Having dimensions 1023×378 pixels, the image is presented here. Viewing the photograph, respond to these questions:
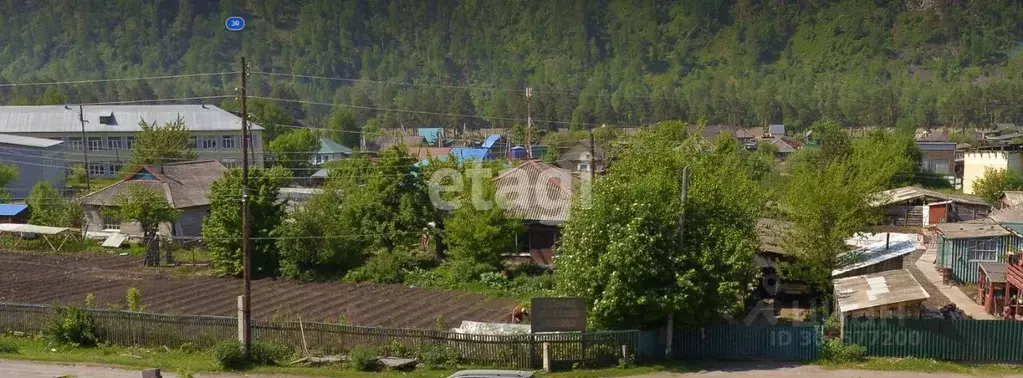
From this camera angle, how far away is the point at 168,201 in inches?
1346

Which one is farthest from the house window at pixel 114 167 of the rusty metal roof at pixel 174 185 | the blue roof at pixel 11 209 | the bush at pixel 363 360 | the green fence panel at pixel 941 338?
the green fence panel at pixel 941 338

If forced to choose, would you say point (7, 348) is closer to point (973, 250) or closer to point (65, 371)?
point (65, 371)

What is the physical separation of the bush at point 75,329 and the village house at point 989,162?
140 feet

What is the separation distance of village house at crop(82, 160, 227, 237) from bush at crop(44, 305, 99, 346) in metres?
15.1

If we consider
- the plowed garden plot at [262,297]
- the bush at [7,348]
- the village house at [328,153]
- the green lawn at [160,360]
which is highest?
the village house at [328,153]

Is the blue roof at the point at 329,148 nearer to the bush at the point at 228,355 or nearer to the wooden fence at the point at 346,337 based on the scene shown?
the wooden fence at the point at 346,337

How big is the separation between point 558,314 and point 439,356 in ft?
7.29

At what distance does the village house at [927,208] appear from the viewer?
128 ft

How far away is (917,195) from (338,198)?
24.4 metres

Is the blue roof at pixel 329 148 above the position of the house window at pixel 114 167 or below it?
above

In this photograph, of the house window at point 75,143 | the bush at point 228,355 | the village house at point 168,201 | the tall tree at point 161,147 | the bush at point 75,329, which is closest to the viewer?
the bush at point 228,355

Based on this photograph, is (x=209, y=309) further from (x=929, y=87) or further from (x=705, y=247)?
(x=929, y=87)

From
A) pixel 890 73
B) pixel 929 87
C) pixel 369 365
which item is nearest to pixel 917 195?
pixel 369 365

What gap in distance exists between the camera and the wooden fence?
667 inches
